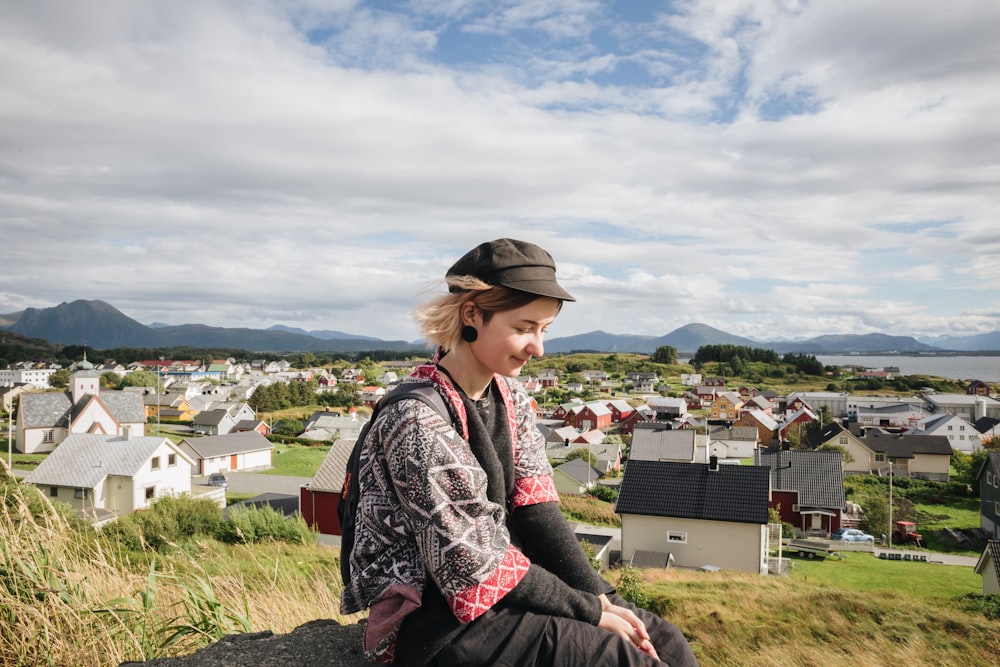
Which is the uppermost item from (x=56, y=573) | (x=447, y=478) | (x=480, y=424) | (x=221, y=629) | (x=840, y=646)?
(x=480, y=424)

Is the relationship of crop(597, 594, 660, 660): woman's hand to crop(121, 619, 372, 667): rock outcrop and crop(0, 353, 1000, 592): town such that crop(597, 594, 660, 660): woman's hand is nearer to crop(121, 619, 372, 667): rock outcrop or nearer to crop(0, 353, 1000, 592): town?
crop(0, 353, 1000, 592): town

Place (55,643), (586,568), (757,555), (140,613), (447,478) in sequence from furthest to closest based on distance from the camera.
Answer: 1. (757,555)
2. (140,613)
3. (55,643)
4. (586,568)
5. (447,478)

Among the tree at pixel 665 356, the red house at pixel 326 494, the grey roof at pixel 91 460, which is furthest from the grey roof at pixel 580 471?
the tree at pixel 665 356

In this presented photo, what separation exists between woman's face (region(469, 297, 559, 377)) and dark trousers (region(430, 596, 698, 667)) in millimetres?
690

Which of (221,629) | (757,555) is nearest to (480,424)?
(221,629)

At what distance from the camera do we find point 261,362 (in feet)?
453

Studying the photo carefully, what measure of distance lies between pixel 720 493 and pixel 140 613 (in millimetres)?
17839

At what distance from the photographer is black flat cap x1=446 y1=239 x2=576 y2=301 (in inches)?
72.9

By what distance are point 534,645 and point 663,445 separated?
31.6 metres

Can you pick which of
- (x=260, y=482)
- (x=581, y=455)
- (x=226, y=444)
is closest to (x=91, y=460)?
(x=260, y=482)

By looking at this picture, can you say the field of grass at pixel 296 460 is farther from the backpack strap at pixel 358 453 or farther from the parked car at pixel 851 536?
the backpack strap at pixel 358 453

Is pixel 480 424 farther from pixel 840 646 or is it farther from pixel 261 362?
pixel 261 362

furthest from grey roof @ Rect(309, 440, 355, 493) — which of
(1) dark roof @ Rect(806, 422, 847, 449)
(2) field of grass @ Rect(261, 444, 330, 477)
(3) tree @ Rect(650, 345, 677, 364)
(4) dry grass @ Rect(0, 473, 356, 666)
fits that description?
(3) tree @ Rect(650, 345, 677, 364)

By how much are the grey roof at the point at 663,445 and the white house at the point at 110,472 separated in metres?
20.1
